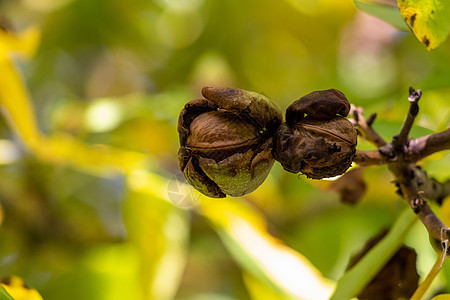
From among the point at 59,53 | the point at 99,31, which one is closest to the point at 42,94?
the point at 59,53

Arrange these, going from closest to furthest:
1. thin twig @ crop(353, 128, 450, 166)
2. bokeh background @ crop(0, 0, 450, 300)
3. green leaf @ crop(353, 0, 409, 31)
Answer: thin twig @ crop(353, 128, 450, 166) < green leaf @ crop(353, 0, 409, 31) < bokeh background @ crop(0, 0, 450, 300)

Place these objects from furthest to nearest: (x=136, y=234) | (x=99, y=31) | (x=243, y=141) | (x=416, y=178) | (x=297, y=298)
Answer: (x=99, y=31) → (x=136, y=234) → (x=297, y=298) → (x=416, y=178) → (x=243, y=141)

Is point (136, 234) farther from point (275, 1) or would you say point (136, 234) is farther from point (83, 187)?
point (275, 1)

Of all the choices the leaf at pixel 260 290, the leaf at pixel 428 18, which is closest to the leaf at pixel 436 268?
the leaf at pixel 428 18

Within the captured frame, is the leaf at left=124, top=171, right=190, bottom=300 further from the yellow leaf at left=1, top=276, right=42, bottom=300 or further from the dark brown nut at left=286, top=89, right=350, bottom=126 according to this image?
the dark brown nut at left=286, top=89, right=350, bottom=126

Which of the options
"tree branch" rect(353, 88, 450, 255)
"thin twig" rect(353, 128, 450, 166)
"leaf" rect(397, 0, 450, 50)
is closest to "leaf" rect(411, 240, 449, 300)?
"tree branch" rect(353, 88, 450, 255)

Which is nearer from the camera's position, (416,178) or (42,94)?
(416,178)

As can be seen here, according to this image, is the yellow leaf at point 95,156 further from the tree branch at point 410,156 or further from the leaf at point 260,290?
the tree branch at point 410,156
